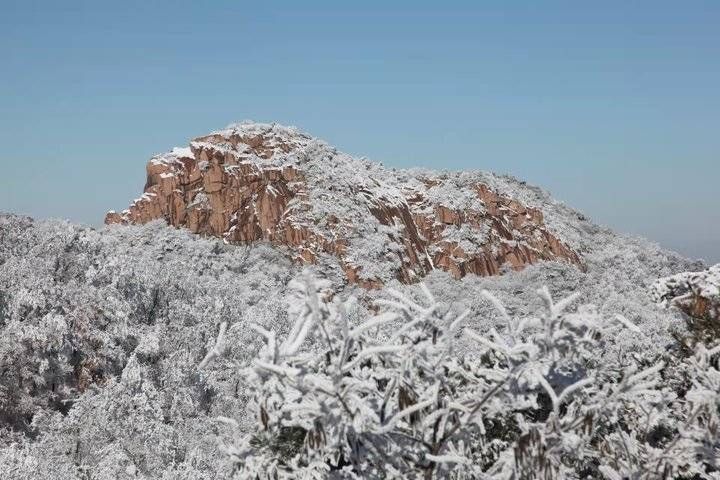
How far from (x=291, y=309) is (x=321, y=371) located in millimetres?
720

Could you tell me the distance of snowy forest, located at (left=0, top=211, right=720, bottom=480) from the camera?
16.0 feet

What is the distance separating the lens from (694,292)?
11.7 metres

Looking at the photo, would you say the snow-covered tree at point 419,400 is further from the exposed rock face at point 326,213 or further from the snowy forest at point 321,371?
the exposed rock face at point 326,213

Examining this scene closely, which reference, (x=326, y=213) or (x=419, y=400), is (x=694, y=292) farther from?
(x=326, y=213)

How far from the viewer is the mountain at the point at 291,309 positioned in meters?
5.20

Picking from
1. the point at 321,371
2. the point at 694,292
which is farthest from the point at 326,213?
the point at 321,371

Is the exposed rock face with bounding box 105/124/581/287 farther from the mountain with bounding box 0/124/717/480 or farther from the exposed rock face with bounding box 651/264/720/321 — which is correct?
the exposed rock face with bounding box 651/264/720/321

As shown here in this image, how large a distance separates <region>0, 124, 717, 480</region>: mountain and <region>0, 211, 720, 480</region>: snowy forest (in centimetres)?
5

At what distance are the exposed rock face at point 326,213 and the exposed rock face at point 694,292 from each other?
52682 millimetres

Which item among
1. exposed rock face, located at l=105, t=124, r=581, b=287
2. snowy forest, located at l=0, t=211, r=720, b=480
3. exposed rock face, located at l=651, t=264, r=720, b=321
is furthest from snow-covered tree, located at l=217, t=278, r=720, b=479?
Answer: exposed rock face, located at l=105, t=124, r=581, b=287

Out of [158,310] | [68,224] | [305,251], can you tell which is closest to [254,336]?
[158,310]

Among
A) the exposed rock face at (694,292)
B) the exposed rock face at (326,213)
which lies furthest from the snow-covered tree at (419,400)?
the exposed rock face at (326,213)

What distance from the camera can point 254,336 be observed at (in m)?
42.0

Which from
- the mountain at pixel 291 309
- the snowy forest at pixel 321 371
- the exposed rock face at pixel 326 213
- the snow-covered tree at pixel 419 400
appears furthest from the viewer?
the exposed rock face at pixel 326 213
